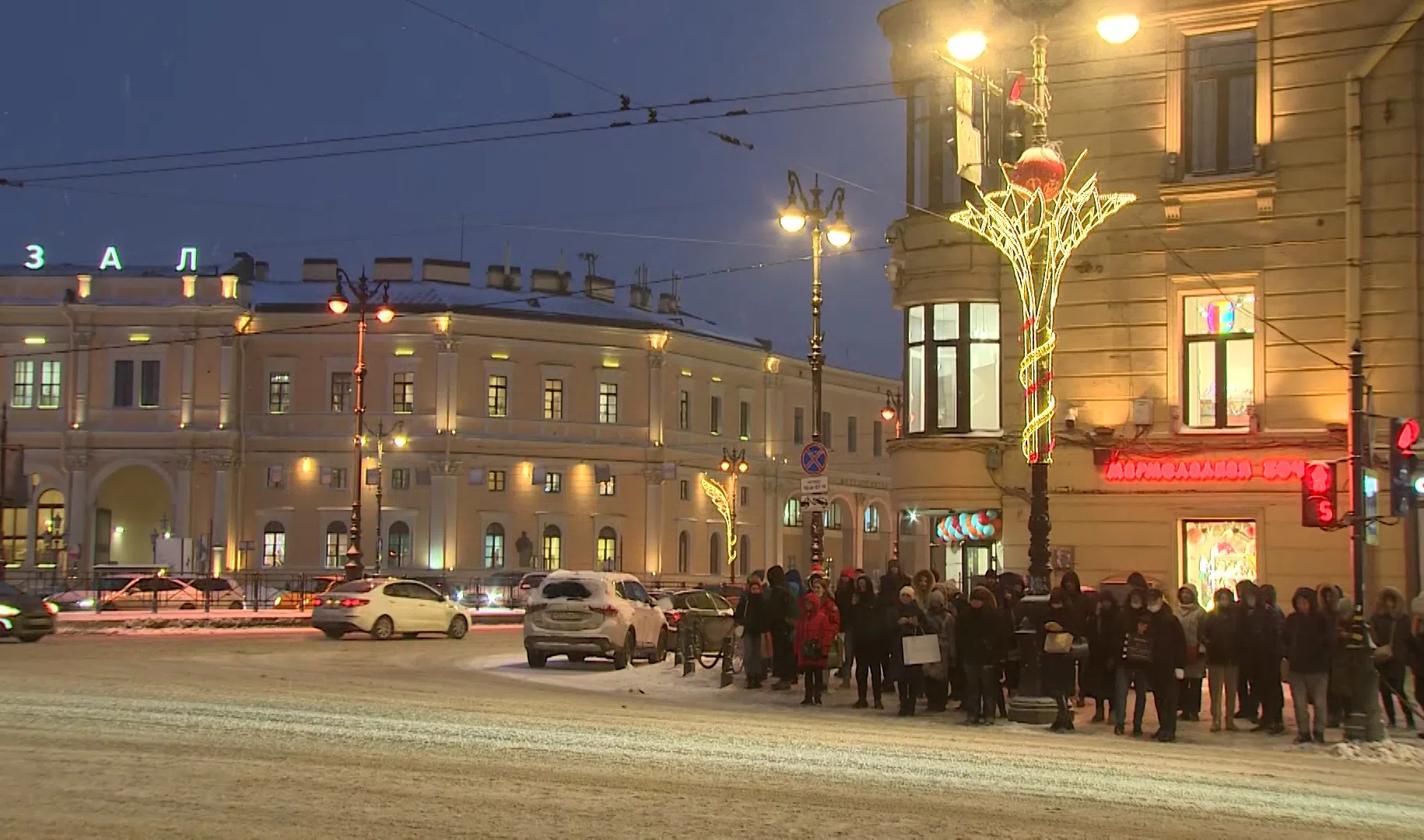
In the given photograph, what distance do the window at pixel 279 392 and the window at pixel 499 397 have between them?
882 cm

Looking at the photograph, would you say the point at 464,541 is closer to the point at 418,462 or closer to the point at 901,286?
the point at 418,462

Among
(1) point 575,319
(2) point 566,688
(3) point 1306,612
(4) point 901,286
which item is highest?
(1) point 575,319

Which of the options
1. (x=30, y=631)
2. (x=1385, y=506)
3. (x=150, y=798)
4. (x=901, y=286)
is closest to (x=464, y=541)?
(x=30, y=631)

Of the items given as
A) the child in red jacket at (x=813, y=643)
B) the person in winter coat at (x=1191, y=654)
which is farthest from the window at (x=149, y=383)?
the person in winter coat at (x=1191, y=654)

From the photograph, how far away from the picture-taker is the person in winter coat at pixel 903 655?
19.7 metres

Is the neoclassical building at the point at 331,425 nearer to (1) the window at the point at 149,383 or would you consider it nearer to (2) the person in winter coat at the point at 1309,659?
(1) the window at the point at 149,383

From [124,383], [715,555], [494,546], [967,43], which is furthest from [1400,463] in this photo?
[124,383]

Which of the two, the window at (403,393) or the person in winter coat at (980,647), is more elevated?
the window at (403,393)

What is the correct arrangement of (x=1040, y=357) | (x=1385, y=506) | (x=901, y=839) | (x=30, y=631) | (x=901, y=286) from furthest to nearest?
(x=30, y=631) → (x=901, y=286) → (x=1385, y=506) → (x=1040, y=357) → (x=901, y=839)

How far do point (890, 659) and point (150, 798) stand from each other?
1123cm

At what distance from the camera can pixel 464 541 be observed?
68938 millimetres

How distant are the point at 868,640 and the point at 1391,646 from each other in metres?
6.30

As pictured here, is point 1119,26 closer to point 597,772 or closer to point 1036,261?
point 1036,261

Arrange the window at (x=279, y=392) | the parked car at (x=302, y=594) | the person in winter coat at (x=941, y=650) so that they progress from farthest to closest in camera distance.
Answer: the window at (x=279, y=392), the parked car at (x=302, y=594), the person in winter coat at (x=941, y=650)
